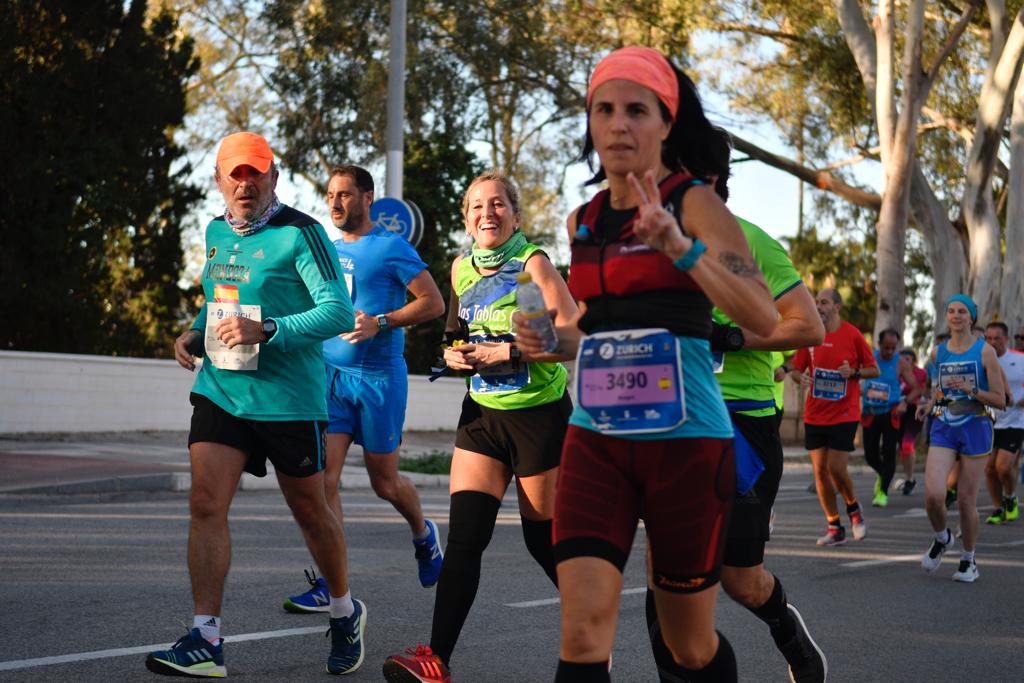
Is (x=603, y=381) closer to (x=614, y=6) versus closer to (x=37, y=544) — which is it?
(x=37, y=544)

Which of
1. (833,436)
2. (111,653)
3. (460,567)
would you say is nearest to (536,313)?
(460,567)

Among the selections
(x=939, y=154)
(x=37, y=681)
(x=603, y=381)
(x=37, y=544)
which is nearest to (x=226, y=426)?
(x=37, y=681)

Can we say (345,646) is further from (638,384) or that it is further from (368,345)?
(638,384)

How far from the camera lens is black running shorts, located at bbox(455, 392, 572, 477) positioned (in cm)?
Result: 527

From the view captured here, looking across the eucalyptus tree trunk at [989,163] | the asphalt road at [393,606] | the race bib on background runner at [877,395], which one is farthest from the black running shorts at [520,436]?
the eucalyptus tree trunk at [989,163]

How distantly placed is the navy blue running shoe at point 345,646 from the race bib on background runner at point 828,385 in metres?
6.72

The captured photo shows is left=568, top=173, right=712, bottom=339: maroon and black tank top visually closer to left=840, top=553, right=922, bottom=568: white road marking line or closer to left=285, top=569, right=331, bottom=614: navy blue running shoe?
left=285, top=569, right=331, bottom=614: navy blue running shoe

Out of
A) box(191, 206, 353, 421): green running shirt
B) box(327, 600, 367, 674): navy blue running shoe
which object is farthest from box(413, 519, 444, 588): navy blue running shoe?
box(191, 206, 353, 421): green running shirt

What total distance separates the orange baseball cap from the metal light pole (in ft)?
39.7

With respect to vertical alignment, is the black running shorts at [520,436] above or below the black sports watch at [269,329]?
below

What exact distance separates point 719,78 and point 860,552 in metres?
21.7

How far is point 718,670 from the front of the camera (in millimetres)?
3496

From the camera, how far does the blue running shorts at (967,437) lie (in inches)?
370

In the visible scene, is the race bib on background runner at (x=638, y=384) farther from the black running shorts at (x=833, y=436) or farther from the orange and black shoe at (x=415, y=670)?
the black running shorts at (x=833, y=436)
